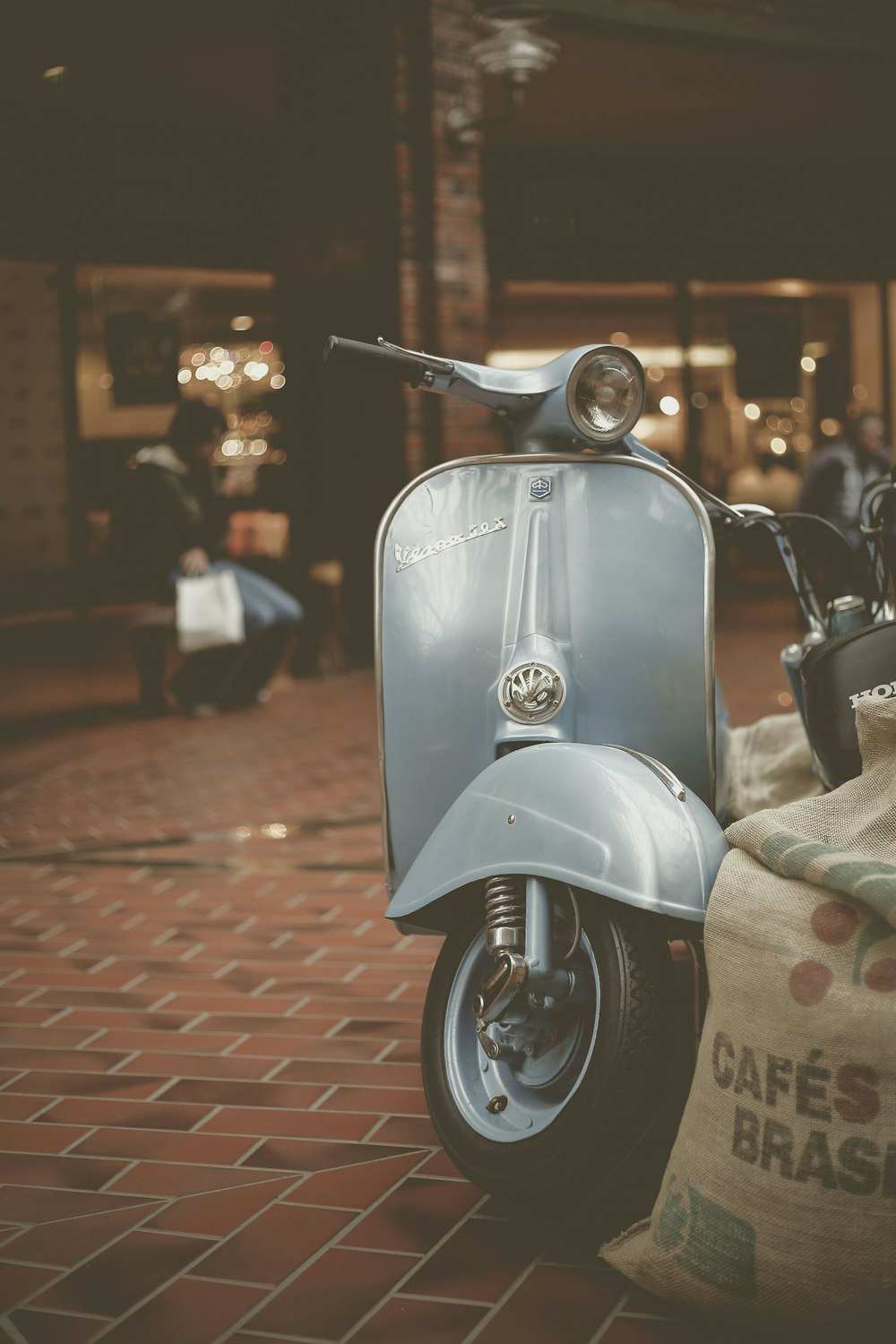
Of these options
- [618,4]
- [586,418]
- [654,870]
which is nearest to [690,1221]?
[654,870]

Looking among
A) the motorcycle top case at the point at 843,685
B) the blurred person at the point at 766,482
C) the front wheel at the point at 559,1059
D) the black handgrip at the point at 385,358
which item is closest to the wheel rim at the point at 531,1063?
the front wheel at the point at 559,1059

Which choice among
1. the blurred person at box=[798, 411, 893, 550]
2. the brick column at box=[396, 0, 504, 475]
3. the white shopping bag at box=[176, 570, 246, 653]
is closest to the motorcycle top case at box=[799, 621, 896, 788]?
the white shopping bag at box=[176, 570, 246, 653]

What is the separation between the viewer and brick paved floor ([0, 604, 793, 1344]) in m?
2.17

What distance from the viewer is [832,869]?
2051mm

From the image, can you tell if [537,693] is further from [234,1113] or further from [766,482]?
[766,482]

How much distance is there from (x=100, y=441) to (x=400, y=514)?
10.3 metres

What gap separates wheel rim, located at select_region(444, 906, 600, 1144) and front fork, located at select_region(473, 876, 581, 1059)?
0.02 metres

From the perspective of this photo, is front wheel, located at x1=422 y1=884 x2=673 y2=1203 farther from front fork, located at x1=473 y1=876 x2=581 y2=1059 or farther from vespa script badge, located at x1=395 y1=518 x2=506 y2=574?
vespa script badge, located at x1=395 y1=518 x2=506 y2=574

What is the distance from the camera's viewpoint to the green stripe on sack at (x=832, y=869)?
197 cm

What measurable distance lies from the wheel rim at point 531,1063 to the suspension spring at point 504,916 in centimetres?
7

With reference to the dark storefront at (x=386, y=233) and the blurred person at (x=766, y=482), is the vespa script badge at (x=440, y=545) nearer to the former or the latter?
the dark storefront at (x=386, y=233)

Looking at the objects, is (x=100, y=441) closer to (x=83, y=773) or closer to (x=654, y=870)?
(x=83, y=773)

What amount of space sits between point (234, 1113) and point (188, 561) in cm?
542

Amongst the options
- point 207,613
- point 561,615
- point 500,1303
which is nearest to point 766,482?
point 207,613
